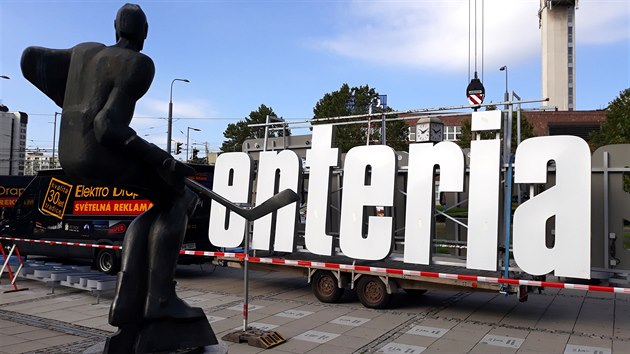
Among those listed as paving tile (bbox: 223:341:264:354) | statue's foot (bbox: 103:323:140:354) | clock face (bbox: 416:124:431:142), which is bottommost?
paving tile (bbox: 223:341:264:354)

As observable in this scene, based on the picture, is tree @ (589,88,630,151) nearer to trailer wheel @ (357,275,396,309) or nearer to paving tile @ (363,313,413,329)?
trailer wheel @ (357,275,396,309)

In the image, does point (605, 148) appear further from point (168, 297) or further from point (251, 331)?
point (168, 297)

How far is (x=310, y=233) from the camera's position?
10.6m

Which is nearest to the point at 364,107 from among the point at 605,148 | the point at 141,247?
the point at 605,148

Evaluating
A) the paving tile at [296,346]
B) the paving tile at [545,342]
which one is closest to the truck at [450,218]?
the paving tile at [545,342]

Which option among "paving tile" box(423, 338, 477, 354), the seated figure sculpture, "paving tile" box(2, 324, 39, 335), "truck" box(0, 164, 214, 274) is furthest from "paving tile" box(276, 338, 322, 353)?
"truck" box(0, 164, 214, 274)

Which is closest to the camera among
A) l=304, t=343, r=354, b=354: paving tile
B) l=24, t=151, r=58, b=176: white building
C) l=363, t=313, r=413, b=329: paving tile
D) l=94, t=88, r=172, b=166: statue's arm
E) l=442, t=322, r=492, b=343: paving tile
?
l=94, t=88, r=172, b=166: statue's arm

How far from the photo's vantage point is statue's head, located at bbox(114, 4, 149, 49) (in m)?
4.71

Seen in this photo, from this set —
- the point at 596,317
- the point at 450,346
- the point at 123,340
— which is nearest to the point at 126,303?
the point at 123,340

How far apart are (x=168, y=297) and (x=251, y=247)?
6865mm

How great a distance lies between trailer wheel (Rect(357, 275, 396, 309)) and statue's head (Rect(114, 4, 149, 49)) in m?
6.45

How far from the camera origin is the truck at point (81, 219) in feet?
44.2

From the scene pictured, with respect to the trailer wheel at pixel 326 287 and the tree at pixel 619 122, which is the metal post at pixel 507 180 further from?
the tree at pixel 619 122

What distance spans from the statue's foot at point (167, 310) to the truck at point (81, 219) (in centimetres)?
848
